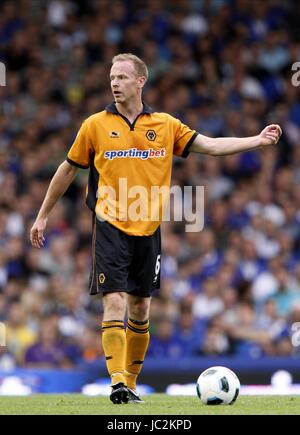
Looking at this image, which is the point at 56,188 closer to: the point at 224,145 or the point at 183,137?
the point at 183,137

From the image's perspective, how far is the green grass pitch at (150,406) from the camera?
712cm

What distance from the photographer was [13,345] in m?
13.7

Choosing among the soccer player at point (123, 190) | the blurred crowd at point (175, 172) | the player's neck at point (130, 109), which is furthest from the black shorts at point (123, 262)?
the blurred crowd at point (175, 172)

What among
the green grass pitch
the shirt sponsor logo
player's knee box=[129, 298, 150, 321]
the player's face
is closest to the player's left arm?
the shirt sponsor logo

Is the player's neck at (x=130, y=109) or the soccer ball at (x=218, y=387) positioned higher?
the player's neck at (x=130, y=109)

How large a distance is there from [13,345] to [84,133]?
6146mm

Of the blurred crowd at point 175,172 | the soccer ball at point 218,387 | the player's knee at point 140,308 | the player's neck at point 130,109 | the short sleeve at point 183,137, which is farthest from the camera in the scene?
the blurred crowd at point 175,172

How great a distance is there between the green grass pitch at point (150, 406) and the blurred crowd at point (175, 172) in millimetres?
4615

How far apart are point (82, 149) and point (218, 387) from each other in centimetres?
194

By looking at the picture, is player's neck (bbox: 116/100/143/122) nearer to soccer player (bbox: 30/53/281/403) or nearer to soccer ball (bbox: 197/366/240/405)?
soccer player (bbox: 30/53/281/403)

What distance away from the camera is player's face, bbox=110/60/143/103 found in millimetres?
8000

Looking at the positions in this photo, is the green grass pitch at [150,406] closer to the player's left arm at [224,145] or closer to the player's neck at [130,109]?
the player's left arm at [224,145]

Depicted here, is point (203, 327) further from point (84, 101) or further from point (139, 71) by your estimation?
point (139, 71)

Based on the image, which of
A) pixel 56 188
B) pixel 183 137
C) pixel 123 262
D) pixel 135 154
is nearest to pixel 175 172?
pixel 183 137
